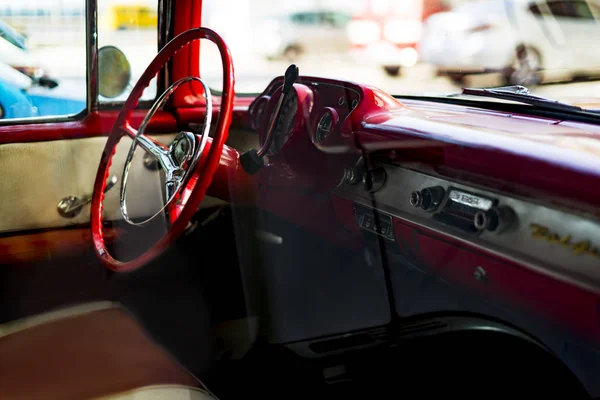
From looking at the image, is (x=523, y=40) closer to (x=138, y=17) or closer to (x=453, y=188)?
(x=453, y=188)

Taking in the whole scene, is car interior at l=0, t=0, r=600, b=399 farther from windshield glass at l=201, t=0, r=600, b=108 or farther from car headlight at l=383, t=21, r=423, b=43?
car headlight at l=383, t=21, r=423, b=43

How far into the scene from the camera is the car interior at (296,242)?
1.26m

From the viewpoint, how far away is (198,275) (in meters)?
2.25

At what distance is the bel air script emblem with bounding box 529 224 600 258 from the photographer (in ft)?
3.48

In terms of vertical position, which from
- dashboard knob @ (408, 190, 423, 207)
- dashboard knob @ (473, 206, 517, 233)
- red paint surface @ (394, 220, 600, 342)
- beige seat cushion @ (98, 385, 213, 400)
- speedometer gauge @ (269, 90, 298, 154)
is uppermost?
speedometer gauge @ (269, 90, 298, 154)

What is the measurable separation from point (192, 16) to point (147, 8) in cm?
15

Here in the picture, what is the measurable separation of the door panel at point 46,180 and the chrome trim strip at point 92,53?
14cm

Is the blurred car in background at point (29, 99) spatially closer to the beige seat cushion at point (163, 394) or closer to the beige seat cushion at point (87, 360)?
the beige seat cushion at point (87, 360)

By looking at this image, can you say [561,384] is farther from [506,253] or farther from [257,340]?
[257,340]

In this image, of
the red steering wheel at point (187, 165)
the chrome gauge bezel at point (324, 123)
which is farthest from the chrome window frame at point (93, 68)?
the chrome gauge bezel at point (324, 123)

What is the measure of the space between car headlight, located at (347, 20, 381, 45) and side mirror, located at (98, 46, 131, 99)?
209cm

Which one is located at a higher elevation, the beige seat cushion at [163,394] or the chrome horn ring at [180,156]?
the chrome horn ring at [180,156]

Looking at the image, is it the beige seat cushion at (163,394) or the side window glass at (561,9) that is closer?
the beige seat cushion at (163,394)

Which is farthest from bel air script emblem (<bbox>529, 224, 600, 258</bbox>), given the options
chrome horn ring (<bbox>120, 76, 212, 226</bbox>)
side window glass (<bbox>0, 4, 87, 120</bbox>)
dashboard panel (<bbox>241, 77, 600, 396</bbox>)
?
side window glass (<bbox>0, 4, 87, 120</bbox>)
